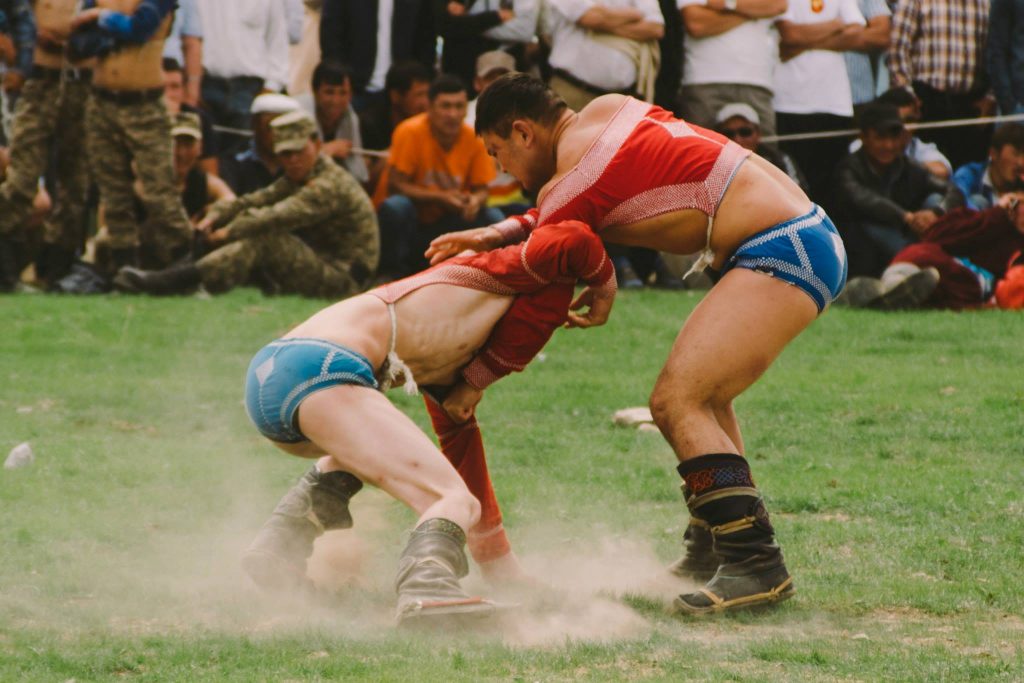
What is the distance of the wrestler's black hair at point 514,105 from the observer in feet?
18.0

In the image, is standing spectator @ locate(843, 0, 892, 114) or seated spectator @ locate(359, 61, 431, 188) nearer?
seated spectator @ locate(359, 61, 431, 188)

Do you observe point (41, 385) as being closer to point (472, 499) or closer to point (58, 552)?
point (58, 552)

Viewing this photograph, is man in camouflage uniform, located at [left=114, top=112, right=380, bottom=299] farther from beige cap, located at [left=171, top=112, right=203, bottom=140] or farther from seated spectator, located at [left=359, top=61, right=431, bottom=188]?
seated spectator, located at [left=359, top=61, right=431, bottom=188]

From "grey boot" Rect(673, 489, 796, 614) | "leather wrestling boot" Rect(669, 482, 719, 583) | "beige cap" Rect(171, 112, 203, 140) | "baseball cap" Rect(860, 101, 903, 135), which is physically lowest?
"beige cap" Rect(171, 112, 203, 140)

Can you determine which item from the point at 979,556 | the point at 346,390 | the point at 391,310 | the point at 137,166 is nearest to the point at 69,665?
the point at 346,390

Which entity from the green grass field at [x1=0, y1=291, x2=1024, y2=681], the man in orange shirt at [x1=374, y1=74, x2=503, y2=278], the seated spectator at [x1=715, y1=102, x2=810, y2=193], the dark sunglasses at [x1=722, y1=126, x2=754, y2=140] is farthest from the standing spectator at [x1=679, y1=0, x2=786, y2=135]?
the green grass field at [x1=0, y1=291, x2=1024, y2=681]

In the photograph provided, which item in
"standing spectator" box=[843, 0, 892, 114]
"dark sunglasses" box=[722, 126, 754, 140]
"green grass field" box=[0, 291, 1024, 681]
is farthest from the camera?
"standing spectator" box=[843, 0, 892, 114]

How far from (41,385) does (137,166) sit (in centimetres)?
301

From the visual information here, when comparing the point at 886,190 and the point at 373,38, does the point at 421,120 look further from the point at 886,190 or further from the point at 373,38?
the point at 886,190

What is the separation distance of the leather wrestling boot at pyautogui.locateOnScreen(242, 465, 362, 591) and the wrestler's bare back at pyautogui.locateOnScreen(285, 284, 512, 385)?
1.71 feet

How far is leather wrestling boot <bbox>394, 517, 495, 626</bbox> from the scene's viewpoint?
15.7 ft

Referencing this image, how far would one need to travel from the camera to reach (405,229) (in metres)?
12.9

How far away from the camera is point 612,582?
5723 millimetres

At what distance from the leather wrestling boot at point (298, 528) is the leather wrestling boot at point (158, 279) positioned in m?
6.72
